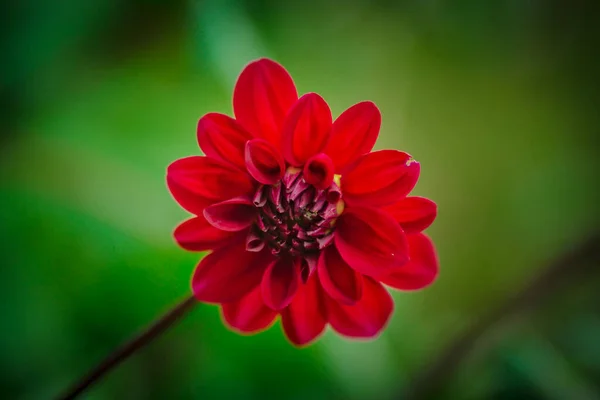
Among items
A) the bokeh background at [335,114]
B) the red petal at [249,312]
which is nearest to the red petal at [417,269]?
the red petal at [249,312]

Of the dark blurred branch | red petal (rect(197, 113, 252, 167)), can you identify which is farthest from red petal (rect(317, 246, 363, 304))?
the dark blurred branch

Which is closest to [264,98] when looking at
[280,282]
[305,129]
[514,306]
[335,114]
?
[305,129]

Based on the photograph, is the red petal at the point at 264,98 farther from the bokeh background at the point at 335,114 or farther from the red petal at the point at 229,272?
the bokeh background at the point at 335,114

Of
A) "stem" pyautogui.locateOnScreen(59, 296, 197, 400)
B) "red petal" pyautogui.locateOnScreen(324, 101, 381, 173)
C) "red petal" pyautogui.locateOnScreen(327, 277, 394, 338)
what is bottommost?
"stem" pyautogui.locateOnScreen(59, 296, 197, 400)

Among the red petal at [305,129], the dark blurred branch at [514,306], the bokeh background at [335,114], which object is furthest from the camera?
the dark blurred branch at [514,306]

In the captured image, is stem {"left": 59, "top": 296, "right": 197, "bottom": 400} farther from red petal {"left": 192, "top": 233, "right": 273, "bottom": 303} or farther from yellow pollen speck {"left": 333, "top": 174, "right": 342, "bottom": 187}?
yellow pollen speck {"left": 333, "top": 174, "right": 342, "bottom": 187}

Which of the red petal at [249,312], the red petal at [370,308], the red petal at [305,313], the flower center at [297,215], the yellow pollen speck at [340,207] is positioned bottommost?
the red petal at [249,312]

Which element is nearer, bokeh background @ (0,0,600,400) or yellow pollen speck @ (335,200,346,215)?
yellow pollen speck @ (335,200,346,215)

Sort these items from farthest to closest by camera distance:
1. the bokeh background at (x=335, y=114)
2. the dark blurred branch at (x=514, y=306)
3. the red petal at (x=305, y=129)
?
the dark blurred branch at (x=514, y=306) < the bokeh background at (x=335, y=114) < the red petal at (x=305, y=129)
